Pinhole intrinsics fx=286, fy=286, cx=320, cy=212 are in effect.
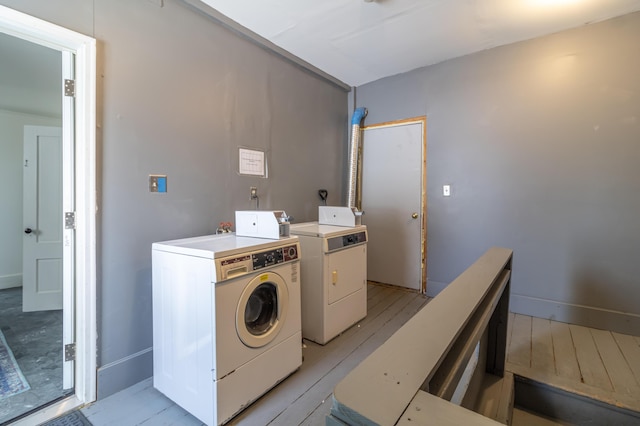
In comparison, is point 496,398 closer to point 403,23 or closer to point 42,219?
point 403,23

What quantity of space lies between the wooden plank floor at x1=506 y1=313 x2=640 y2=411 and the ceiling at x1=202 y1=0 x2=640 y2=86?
2.65 m

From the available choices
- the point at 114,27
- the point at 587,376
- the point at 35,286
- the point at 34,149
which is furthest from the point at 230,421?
the point at 34,149

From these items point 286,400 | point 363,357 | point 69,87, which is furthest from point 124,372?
point 69,87

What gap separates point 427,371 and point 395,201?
309cm

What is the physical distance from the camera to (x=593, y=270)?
251 cm

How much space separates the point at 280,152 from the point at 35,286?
304cm

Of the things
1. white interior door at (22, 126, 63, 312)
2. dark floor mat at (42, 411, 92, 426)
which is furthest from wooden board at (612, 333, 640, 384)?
white interior door at (22, 126, 63, 312)

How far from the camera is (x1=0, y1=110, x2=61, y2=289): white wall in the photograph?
386cm

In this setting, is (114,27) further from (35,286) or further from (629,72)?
(629,72)

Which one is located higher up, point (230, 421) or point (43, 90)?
point (43, 90)

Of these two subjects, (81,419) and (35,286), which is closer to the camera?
(81,419)

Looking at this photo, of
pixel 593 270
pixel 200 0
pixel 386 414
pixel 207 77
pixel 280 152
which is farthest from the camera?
pixel 280 152

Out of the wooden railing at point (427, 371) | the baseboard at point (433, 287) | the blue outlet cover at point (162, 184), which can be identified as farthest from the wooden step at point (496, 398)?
the blue outlet cover at point (162, 184)

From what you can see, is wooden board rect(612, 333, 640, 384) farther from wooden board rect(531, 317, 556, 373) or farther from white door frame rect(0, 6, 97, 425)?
Answer: white door frame rect(0, 6, 97, 425)
